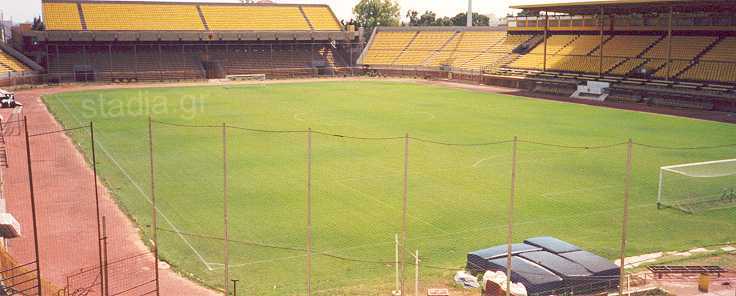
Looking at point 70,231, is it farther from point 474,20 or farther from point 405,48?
point 474,20

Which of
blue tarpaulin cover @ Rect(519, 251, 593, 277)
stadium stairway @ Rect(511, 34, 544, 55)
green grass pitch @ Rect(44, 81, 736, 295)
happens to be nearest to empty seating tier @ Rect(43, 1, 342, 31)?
stadium stairway @ Rect(511, 34, 544, 55)

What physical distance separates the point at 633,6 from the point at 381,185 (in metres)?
34.1

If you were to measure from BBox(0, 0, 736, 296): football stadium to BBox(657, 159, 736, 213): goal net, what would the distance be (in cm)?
13

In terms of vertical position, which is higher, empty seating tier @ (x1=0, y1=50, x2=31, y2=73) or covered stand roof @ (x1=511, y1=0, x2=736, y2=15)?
covered stand roof @ (x1=511, y1=0, x2=736, y2=15)

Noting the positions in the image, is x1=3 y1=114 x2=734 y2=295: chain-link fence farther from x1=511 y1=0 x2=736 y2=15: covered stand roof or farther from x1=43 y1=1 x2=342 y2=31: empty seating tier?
x1=43 y1=1 x2=342 y2=31: empty seating tier

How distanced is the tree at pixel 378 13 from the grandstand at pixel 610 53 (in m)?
43.8

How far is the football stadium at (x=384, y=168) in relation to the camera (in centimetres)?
1450

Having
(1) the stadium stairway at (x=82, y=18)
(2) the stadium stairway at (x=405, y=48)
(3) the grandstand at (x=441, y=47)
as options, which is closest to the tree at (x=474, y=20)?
(3) the grandstand at (x=441, y=47)

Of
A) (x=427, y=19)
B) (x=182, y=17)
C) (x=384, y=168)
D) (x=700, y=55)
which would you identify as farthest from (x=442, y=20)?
(x=384, y=168)

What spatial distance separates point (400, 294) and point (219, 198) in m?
9.44

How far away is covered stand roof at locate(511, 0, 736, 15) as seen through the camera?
45188 millimetres

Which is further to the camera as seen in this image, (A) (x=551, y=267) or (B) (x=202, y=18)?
(B) (x=202, y=18)

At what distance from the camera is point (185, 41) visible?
76562mm

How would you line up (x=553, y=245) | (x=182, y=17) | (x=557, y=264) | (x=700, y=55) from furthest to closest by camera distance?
(x=182, y=17), (x=700, y=55), (x=553, y=245), (x=557, y=264)
